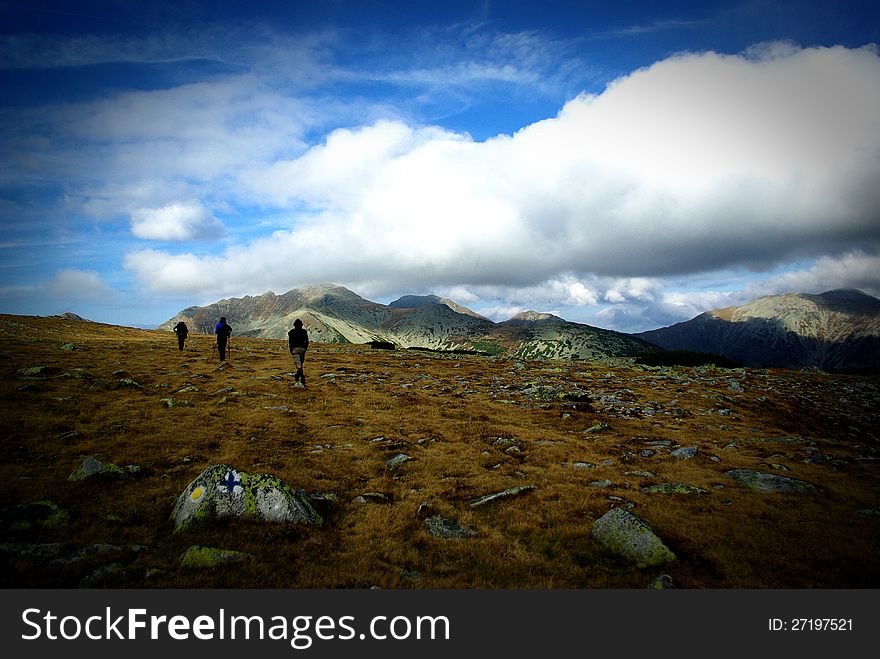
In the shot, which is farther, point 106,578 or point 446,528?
point 446,528

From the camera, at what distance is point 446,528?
1090 centimetres

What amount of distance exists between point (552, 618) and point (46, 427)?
19716 millimetres

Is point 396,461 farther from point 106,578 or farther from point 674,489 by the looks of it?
point 674,489

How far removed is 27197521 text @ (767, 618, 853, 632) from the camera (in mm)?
7410

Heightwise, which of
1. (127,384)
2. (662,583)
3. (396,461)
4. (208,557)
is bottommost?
(662,583)

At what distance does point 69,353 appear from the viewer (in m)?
33.2

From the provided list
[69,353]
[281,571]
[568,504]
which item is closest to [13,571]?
[281,571]

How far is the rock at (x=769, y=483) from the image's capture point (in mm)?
14266

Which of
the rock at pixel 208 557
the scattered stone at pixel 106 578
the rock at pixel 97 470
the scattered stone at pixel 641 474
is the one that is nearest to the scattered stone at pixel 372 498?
the rock at pixel 208 557

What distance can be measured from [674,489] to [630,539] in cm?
578

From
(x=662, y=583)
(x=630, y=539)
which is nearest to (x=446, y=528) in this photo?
(x=630, y=539)

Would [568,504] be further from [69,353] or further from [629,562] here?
[69,353]

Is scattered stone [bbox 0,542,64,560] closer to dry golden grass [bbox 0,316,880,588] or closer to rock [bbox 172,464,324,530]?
dry golden grass [bbox 0,316,880,588]

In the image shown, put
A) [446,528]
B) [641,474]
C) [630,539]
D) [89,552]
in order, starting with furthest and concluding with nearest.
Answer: [641,474] < [446,528] < [630,539] < [89,552]
